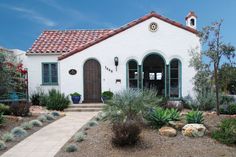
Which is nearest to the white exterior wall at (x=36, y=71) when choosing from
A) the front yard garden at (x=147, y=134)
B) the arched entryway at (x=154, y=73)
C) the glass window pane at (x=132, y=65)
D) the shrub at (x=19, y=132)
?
the glass window pane at (x=132, y=65)


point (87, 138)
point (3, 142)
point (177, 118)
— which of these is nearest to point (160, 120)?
point (177, 118)

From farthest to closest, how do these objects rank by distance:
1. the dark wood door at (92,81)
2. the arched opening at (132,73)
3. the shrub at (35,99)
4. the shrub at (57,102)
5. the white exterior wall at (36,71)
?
the white exterior wall at (36,71), the shrub at (35,99), the dark wood door at (92,81), the arched opening at (132,73), the shrub at (57,102)

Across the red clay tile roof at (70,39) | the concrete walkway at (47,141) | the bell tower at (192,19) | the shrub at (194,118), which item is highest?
the bell tower at (192,19)

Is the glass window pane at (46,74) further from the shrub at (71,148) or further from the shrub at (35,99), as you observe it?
the shrub at (71,148)

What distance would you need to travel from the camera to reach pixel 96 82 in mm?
19172

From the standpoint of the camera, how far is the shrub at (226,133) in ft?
29.2

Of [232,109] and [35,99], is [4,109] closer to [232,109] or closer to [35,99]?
[35,99]

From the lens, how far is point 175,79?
19062mm

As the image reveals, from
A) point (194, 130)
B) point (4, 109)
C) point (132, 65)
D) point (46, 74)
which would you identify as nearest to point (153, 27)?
point (132, 65)

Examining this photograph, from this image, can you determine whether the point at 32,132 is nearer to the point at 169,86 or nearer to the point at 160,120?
the point at 160,120

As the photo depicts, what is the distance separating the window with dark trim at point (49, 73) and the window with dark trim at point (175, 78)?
308 inches

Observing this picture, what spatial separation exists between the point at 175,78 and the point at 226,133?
33.1 feet

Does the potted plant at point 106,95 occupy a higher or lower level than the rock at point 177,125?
higher

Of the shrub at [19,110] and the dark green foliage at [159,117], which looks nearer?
the dark green foliage at [159,117]
